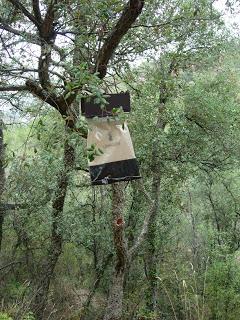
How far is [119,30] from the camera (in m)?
3.42

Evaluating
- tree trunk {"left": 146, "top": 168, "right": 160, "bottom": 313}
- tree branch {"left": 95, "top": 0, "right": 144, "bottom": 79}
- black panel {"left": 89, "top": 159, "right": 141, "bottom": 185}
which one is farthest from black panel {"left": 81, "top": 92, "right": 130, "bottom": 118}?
tree trunk {"left": 146, "top": 168, "right": 160, "bottom": 313}

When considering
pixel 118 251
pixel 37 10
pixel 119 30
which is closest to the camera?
pixel 119 30

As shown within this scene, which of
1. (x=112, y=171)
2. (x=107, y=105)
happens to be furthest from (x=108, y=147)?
(x=107, y=105)

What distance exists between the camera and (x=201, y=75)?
912 cm

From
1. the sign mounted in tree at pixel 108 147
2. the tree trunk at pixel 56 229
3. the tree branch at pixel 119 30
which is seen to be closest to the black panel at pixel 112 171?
the sign mounted in tree at pixel 108 147

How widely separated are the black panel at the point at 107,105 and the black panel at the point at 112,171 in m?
0.34

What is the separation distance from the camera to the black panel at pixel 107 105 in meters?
3.08

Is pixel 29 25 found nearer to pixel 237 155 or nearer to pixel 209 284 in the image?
pixel 237 155

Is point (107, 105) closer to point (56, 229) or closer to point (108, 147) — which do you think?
point (108, 147)

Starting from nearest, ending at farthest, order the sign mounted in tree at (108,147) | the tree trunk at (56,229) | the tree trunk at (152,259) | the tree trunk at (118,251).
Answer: the sign mounted in tree at (108,147) < the tree trunk at (118,251) < the tree trunk at (56,229) < the tree trunk at (152,259)

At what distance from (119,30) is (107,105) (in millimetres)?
609

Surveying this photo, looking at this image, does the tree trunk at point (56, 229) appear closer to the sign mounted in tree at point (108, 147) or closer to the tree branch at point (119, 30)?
the tree branch at point (119, 30)

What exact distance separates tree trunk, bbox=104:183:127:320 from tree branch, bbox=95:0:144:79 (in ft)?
5.99

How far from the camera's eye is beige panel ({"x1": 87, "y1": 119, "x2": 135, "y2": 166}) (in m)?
3.07
